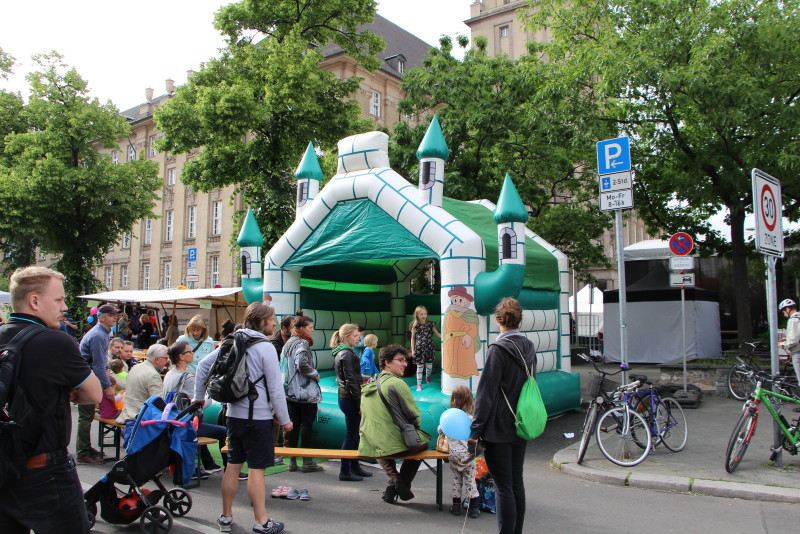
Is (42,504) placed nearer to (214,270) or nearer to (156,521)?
(156,521)

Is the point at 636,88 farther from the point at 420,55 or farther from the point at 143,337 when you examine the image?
the point at 420,55

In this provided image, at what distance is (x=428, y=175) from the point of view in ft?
29.9

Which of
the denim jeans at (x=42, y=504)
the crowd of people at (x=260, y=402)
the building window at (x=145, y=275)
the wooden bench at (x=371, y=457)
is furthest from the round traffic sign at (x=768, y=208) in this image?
the building window at (x=145, y=275)

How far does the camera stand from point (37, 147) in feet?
82.2

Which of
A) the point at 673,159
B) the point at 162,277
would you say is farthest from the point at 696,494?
the point at 162,277

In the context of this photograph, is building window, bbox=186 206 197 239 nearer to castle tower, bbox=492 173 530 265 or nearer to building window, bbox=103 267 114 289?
building window, bbox=103 267 114 289

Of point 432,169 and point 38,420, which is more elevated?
point 432,169

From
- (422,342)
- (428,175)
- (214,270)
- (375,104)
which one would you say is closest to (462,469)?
(422,342)

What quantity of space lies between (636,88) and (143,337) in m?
17.2

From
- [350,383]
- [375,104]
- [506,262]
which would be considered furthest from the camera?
[375,104]

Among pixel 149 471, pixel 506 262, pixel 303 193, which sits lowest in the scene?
pixel 149 471

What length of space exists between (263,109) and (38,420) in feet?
58.2

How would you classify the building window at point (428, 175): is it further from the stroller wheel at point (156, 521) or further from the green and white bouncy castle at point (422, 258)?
the stroller wheel at point (156, 521)

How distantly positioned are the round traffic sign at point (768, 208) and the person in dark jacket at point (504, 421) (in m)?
4.25
